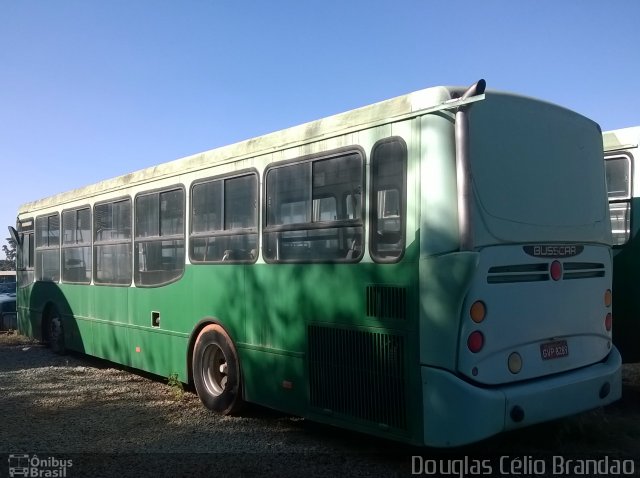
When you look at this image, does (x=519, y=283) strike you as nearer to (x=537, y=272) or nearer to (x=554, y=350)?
(x=537, y=272)

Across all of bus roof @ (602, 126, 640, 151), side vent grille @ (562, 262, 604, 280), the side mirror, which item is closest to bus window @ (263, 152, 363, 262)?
side vent grille @ (562, 262, 604, 280)

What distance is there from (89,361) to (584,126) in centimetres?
914

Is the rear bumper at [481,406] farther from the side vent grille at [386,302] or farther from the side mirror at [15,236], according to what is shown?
the side mirror at [15,236]

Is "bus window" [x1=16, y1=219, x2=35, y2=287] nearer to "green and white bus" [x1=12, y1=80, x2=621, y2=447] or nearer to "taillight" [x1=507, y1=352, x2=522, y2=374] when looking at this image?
"green and white bus" [x1=12, y1=80, x2=621, y2=447]

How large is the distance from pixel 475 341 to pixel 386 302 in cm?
79

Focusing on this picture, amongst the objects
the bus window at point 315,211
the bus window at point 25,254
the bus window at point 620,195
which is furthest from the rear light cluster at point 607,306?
the bus window at point 25,254

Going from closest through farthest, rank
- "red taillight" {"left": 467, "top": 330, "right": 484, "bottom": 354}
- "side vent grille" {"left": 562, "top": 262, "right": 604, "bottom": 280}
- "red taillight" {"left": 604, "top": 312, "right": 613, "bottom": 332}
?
"red taillight" {"left": 467, "top": 330, "right": 484, "bottom": 354}
"side vent grille" {"left": 562, "top": 262, "right": 604, "bottom": 280}
"red taillight" {"left": 604, "top": 312, "right": 613, "bottom": 332}

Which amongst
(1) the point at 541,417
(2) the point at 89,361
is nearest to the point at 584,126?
(1) the point at 541,417

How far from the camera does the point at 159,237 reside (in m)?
8.25

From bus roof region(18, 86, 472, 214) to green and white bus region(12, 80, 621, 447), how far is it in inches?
0.7

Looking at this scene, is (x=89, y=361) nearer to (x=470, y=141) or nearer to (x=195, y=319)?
(x=195, y=319)

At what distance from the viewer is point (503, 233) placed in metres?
4.82

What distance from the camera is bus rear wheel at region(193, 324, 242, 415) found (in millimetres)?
6863

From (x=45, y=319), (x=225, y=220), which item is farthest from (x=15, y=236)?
(x=225, y=220)
